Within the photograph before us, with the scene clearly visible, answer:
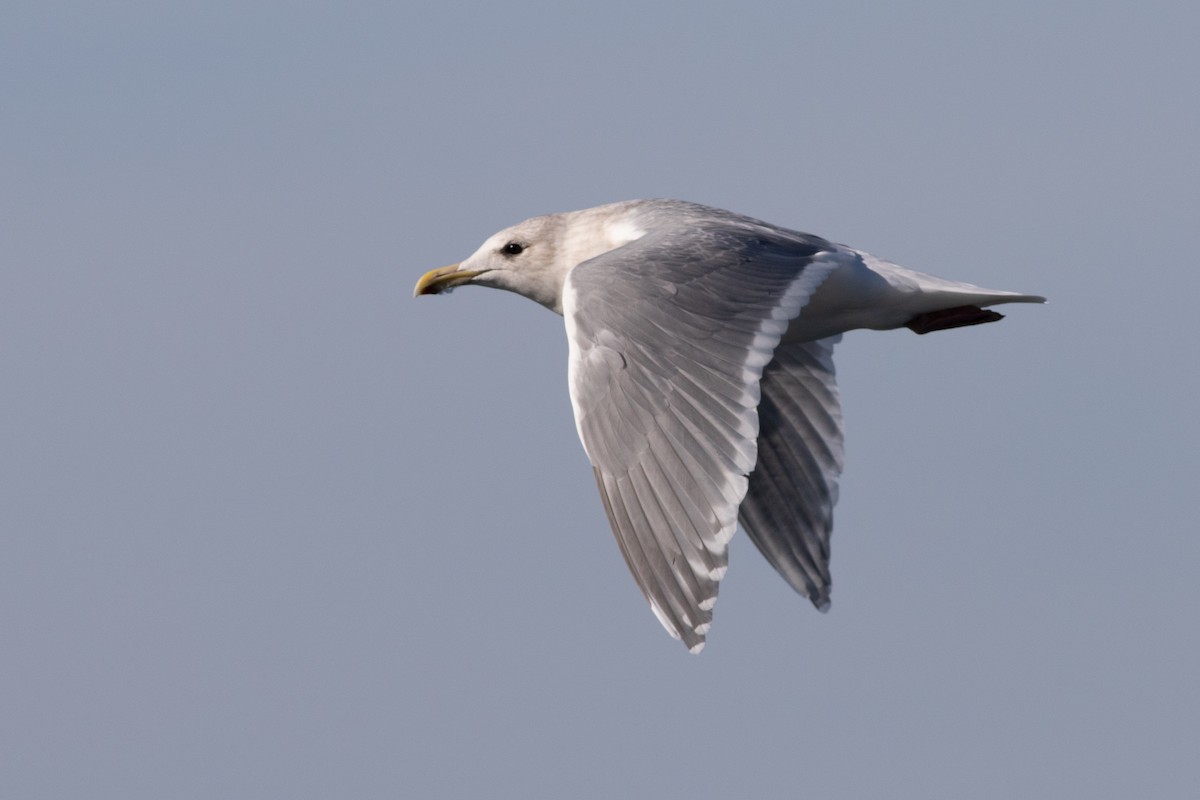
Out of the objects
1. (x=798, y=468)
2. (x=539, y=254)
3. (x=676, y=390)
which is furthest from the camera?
(x=539, y=254)

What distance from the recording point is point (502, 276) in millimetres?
12812

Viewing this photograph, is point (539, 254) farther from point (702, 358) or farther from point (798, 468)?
point (702, 358)

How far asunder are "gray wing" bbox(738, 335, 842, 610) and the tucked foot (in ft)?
1.68

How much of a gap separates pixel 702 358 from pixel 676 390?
0.22 m

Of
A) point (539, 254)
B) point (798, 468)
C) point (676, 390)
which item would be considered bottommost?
point (798, 468)

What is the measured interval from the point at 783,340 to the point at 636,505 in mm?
3047

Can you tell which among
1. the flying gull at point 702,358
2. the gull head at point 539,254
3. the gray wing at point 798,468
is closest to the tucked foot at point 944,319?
the flying gull at point 702,358

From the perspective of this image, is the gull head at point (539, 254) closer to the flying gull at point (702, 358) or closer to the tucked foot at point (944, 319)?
the flying gull at point (702, 358)

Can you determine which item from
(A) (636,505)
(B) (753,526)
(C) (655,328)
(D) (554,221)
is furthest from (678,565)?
(D) (554,221)

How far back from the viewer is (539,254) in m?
12.7

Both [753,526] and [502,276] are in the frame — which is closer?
→ [753,526]

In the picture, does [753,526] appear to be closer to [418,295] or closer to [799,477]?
[799,477]

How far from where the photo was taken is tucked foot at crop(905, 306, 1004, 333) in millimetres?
12117

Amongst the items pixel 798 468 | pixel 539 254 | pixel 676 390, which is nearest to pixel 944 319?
pixel 798 468
